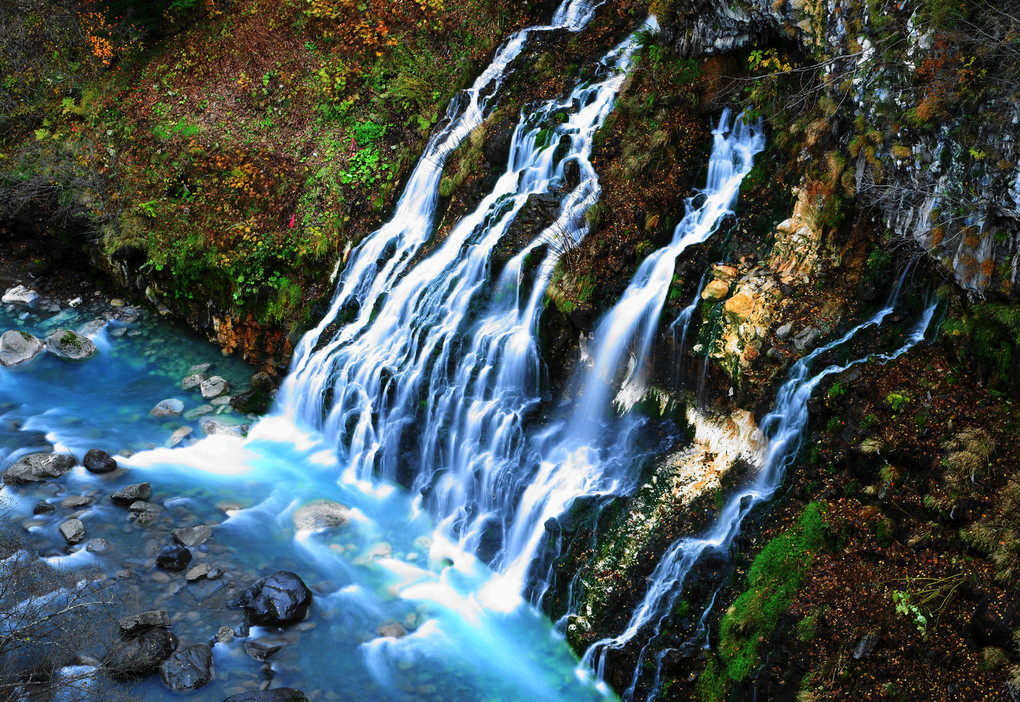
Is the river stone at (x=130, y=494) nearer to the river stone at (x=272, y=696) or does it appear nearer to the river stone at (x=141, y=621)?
the river stone at (x=141, y=621)

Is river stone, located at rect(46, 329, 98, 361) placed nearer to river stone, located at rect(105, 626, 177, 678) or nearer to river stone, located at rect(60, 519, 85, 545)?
river stone, located at rect(60, 519, 85, 545)

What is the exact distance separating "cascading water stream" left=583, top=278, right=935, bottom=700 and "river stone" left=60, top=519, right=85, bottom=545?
256 inches

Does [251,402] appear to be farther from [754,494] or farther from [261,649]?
[754,494]

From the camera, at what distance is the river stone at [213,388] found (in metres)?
12.4

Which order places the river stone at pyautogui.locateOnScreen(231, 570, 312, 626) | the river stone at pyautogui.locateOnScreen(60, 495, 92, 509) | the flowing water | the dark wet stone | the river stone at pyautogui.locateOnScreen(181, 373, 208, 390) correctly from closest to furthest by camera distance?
the dark wet stone, the flowing water, the river stone at pyautogui.locateOnScreen(231, 570, 312, 626), the river stone at pyautogui.locateOnScreen(60, 495, 92, 509), the river stone at pyautogui.locateOnScreen(181, 373, 208, 390)

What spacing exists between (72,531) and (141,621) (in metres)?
2.14

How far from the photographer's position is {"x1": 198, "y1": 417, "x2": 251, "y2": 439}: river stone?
1159 centimetres

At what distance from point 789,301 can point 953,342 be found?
5.53 feet

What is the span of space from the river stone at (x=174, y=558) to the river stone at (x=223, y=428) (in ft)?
9.29

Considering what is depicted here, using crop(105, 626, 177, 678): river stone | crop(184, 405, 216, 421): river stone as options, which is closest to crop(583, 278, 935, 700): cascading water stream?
crop(105, 626, 177, 678): river stone

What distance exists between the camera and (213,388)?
1249 centimetres

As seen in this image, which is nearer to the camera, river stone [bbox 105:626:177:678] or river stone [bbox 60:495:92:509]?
river stone [bbox 105:626:177:678]

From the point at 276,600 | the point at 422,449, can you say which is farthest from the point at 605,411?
the point at 276,600

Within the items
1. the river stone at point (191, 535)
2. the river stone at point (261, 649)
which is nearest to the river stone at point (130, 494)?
the river stone at point (191, 535)
